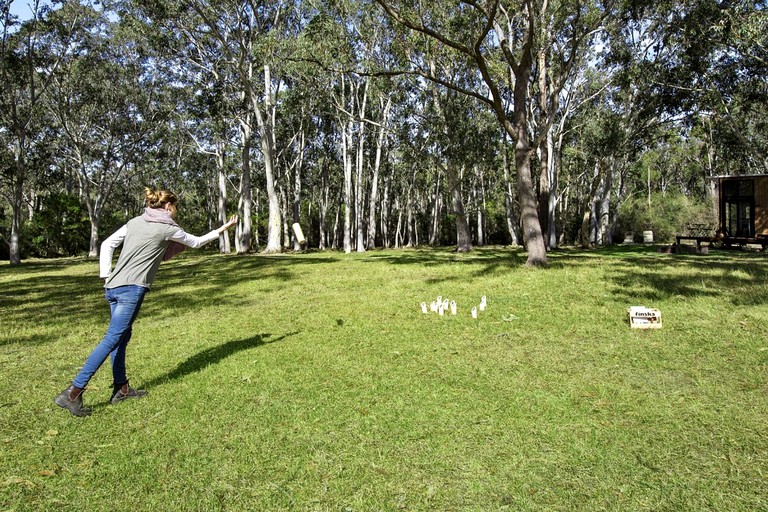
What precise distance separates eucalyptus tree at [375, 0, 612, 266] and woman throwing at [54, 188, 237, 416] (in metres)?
10.2

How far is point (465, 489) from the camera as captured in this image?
10.5 ft

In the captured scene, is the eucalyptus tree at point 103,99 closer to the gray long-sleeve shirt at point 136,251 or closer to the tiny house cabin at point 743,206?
the gray long-sleeve shirt at point 136,251

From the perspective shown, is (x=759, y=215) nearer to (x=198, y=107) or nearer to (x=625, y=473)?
(x=625, y=473)

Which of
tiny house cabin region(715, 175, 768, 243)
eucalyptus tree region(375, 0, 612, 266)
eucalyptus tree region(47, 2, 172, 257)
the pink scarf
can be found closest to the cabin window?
tiny house cabin region(715, 175, 768, 243)

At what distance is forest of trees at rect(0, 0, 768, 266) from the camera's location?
Answer: 17.5 m

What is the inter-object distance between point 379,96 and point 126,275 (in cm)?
2876

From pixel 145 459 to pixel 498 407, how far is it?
2951mm

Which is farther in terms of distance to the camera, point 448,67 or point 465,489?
point 448,67

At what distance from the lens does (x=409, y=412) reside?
4.38m

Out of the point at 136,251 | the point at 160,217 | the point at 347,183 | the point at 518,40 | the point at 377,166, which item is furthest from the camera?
the point at 377,166

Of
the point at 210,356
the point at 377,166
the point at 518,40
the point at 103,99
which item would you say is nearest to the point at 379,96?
the point at 377,166

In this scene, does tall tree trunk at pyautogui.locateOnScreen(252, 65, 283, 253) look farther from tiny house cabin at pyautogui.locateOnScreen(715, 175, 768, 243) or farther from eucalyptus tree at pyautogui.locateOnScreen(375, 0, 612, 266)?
tiny house cabin at pyautogui.locateOnScreen(715, 175, 768, 243)

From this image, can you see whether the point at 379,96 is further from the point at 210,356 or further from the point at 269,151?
the point at 210,356

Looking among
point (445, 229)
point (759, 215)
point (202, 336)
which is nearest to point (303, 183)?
point (445, 229)
